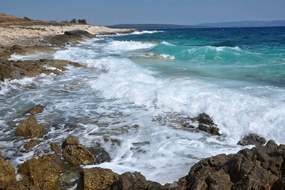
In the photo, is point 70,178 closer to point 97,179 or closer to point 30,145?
point 97,179

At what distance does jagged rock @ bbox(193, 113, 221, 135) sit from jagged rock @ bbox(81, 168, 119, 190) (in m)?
3.29

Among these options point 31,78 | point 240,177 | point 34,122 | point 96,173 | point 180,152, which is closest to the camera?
point 240,177

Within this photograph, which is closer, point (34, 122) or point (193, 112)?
point (34, 122)

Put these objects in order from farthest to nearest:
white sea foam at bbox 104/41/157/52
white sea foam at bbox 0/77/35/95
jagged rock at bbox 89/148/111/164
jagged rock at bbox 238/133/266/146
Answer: white sea foam at bbox 104/41/157/52, white sea foam at bbox 0/77/35/95, jagged rock at bbox 238/133/266/146, jagged rock at bbox 89/148/111/164

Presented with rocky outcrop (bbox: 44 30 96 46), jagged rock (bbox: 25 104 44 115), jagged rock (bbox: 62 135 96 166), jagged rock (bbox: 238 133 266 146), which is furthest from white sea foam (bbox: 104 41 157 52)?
jagged rock (bbox: 62 135 96 166)

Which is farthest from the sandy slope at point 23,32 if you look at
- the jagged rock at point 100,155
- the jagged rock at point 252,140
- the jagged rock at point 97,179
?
the jagged rock at point 97,179

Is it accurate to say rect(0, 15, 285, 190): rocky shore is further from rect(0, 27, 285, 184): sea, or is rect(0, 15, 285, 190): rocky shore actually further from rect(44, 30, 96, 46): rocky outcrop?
rect(44, 30, 96, 46): rocky outcrop

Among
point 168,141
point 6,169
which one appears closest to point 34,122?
point 6,169

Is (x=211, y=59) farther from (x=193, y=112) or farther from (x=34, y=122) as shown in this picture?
(x=34, y=122)

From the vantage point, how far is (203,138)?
7.61 m

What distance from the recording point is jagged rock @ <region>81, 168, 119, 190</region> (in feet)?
17.3

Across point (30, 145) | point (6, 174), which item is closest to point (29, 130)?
point (30, 145)

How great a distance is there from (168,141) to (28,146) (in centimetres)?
288

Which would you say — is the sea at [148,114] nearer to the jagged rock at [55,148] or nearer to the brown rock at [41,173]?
the jagged rock at [55,148]
